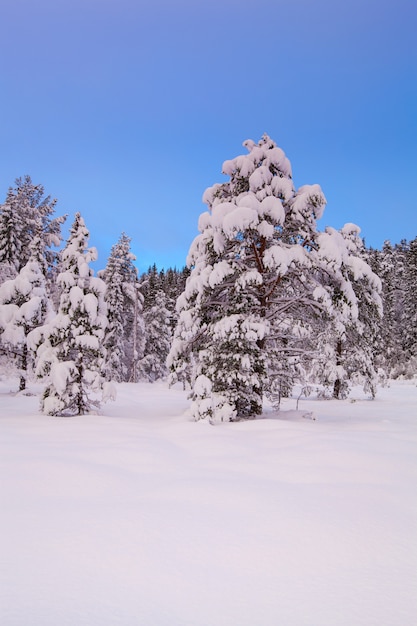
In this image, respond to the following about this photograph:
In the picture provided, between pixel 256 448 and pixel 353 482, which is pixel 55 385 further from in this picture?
pixel 353 482

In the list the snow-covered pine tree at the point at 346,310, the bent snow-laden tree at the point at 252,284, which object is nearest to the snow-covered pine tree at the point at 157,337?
the snow-covered pine tree at the point at 346,310

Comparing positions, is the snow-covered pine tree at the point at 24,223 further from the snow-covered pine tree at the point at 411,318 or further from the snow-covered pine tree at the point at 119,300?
the snow-covered pine tree at the point at 411,318

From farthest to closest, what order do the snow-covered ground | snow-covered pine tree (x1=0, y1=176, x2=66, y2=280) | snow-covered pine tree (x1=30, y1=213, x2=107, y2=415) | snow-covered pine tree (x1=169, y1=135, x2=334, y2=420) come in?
snow-covered pine tree (x1=0, y1=176, x2=66, y2=280) < snow-covered pine tree (x1=30, y1=213, x2=107, y2=415) < snow-covered pine tree (x1=169, y1=135, x2=334, y2=420) < the snow-covered ground

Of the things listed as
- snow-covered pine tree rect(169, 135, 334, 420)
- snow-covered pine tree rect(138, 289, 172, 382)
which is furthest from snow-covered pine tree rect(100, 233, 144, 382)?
snow-covered pine tree rect(169, 135, 334, 420)

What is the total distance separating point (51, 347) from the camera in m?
12.4

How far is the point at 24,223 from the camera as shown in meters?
28.4

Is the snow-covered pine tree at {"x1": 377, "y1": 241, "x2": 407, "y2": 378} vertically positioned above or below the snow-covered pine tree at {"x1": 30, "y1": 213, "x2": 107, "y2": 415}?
above

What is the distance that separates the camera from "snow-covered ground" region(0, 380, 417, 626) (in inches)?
102

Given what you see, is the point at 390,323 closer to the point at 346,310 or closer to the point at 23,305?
the point at 346,310

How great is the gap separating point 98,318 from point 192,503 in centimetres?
892

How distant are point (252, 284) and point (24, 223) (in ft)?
74.5

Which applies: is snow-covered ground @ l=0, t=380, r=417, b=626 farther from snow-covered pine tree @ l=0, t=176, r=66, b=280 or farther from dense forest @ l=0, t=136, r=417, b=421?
snow-covered pine tree @ l=0, t=176, r=66, b=280

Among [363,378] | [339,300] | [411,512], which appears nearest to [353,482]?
[411,512]

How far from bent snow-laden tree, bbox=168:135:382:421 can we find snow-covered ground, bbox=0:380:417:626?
4.02m
